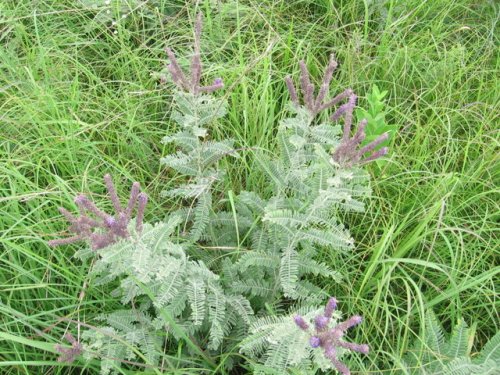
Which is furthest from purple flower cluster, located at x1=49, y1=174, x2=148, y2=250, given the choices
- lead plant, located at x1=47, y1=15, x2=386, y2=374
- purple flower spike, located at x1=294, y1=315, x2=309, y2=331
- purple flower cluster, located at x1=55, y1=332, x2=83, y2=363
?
purple flower spike, located at x1=294, y1=315, x2=309, y2=331

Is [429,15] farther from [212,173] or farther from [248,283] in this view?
[248,283]

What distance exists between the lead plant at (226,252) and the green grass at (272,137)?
231 mm

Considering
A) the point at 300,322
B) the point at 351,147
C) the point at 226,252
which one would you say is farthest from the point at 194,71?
the point at 300,322

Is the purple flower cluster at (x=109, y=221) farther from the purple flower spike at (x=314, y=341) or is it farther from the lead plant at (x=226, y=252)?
the purple flower spike at (x=314, y=341)

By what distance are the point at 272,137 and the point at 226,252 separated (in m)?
0.67

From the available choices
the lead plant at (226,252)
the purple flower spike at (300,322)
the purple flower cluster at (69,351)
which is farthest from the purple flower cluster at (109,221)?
the purple flower spike at (300,322)

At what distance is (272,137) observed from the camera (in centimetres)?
259

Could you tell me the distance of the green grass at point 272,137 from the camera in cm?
207

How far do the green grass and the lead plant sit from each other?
23 cm

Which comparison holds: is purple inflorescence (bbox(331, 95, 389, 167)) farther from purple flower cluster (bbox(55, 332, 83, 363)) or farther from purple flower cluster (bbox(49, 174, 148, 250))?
purple flower cluster (bbox(55, 332, 83, 363))

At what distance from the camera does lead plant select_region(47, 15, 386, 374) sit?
1.57 meters

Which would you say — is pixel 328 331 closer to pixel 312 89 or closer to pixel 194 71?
pixel 312 89

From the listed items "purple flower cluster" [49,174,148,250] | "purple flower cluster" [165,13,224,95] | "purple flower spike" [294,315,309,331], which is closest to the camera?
"purple flower spike" [294,315,309,331]

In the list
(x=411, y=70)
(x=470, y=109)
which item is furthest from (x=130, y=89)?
(x=470, y=109)
